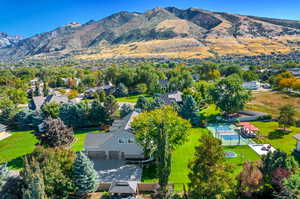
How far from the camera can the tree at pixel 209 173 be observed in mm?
15367

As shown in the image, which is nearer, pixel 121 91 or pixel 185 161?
pixel 185 161

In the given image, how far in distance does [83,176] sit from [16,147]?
68.9 ft

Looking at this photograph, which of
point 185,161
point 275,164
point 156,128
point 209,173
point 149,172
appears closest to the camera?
Result: point 209,173

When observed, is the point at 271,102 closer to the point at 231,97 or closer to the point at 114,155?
the point at 231,97

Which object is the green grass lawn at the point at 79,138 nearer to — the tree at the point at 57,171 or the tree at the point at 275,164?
the tree at the point at 57,171

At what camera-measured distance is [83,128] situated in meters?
40.8

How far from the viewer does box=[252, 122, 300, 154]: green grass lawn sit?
97.6 ft

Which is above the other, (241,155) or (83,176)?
(83,176)

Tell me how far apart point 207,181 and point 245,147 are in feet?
57.7

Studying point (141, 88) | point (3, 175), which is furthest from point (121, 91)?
point (3, 175)

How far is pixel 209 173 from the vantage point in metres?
15.7

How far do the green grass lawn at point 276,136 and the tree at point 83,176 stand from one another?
86.6ft

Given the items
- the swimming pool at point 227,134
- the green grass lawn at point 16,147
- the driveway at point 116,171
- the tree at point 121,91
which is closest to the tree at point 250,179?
the driveway at point 116,171

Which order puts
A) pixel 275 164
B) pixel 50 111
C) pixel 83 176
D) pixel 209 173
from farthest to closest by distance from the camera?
pixel 50 111
pixel 83 176
pixel 275 164
pixel 209 173
